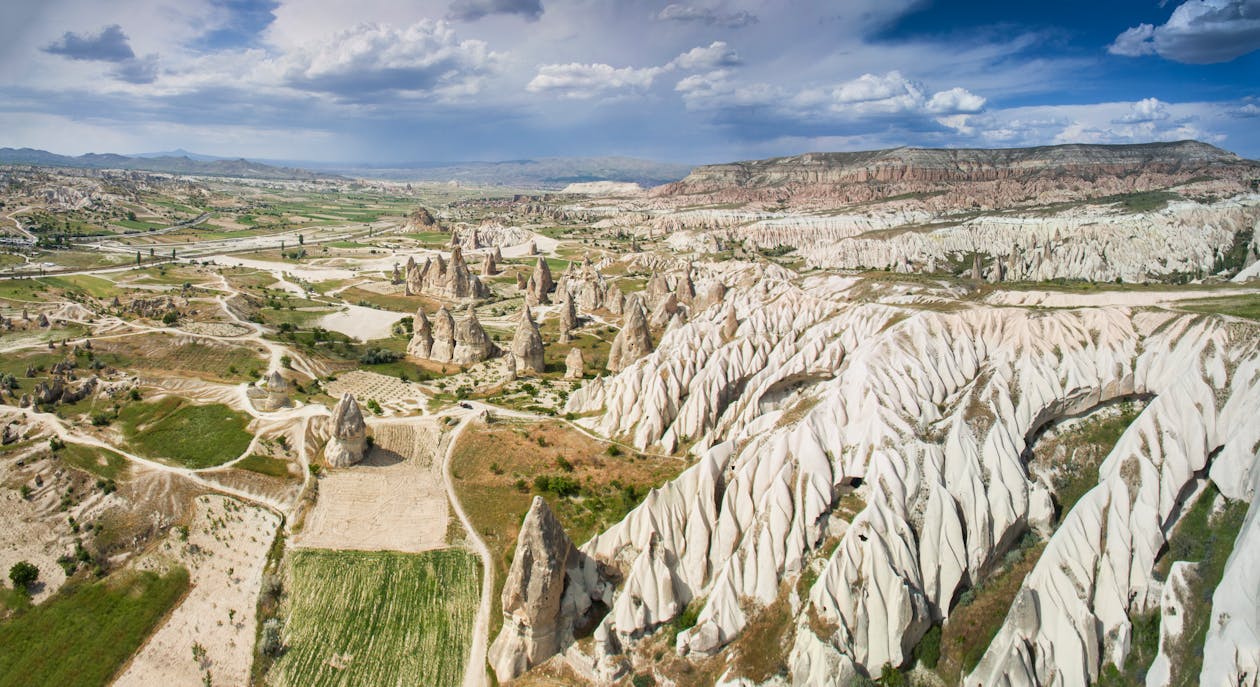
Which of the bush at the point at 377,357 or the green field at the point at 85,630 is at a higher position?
the bush at the point at 377,357

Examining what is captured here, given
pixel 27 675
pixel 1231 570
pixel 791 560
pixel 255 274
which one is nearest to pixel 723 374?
pixel 791 560

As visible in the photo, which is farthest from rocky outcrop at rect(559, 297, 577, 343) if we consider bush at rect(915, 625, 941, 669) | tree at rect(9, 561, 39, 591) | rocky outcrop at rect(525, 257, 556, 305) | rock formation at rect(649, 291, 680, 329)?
bush at rect(915, 625, 941, 669)

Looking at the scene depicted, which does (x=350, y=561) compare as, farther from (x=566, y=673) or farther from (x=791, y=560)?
(x=791, y=560)

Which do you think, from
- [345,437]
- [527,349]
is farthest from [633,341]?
[345,437]

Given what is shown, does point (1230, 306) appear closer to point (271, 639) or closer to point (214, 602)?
point (271, 639)

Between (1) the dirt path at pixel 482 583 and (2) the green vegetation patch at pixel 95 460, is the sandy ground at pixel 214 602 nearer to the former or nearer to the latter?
(2) the green vegetation patch at pixel 95 460

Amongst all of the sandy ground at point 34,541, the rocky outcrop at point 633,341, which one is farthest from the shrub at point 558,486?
the rocky outcrop at point 633,341
